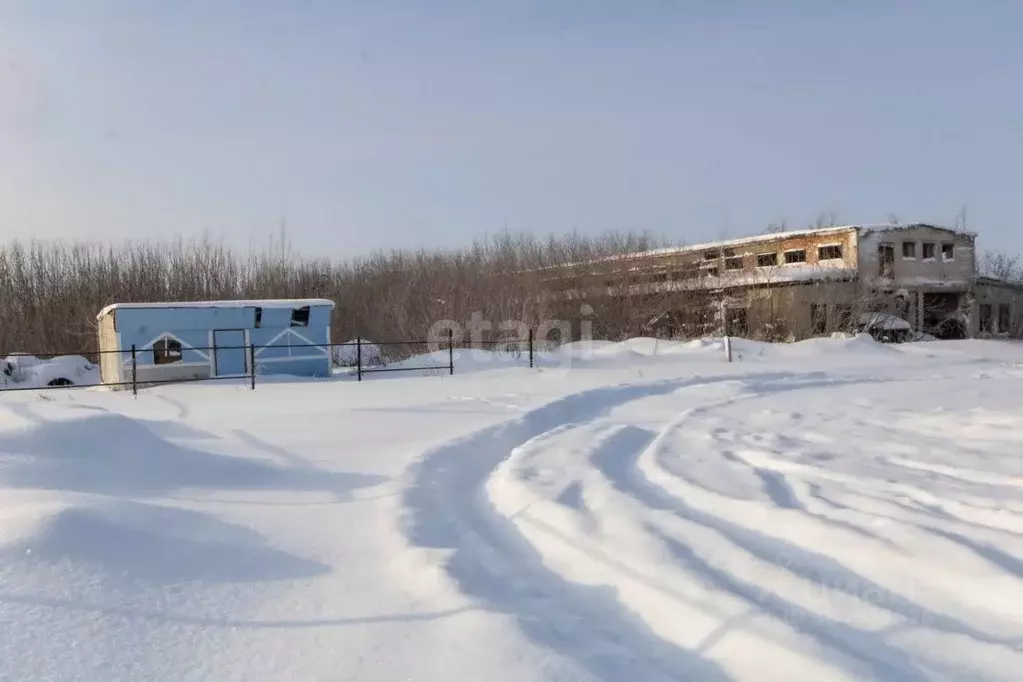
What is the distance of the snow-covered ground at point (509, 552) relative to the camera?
3041mm

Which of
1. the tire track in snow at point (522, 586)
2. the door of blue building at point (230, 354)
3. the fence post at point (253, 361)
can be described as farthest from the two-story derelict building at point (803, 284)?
the tire track in snow at point (522, 586)

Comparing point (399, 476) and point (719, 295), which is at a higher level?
point (719, 295)

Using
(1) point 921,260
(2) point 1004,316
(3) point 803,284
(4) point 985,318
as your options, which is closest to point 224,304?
(3) point 803,284

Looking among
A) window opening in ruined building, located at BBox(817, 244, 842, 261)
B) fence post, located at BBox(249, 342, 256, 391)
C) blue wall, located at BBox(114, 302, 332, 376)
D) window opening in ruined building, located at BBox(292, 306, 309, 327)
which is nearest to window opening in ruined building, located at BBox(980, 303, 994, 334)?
window opening in ruined building, located at BBox(817, 244, 842, 261)

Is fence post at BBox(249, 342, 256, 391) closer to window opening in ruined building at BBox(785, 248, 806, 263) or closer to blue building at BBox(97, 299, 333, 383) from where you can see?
blue building at BBox(97, 299, 333, 383)

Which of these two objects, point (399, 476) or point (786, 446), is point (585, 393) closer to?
point (786, 446)

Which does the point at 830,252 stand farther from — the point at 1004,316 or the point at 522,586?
the point at 522,586

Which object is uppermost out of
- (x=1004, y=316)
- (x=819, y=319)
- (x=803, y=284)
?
(x=803, y=284)

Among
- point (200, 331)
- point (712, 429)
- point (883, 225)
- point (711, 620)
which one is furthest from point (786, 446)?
point (883, 225)

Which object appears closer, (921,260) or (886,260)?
(886,260)

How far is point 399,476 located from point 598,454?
86.3 inches

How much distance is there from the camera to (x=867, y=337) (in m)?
26.5

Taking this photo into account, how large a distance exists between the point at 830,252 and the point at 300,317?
2510 centimetres

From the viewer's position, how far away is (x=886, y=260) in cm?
3422
